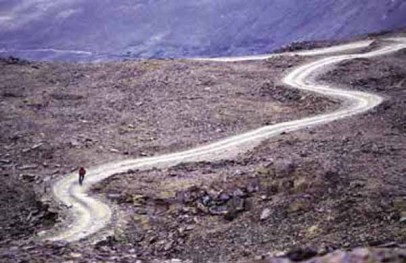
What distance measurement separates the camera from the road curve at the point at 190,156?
24.0 meters

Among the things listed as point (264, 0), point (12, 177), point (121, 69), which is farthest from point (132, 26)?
point (12, 177)

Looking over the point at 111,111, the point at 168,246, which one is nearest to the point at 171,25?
the point at 111,111

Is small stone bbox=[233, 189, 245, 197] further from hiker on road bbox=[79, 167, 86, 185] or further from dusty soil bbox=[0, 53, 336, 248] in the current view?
hiker on road bbox=[79, 167, 86, 185]

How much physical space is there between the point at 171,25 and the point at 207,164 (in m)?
96.2

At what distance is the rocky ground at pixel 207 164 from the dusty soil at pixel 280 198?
0.23 feet

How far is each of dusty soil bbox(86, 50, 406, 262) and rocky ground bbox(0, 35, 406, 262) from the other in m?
0.07

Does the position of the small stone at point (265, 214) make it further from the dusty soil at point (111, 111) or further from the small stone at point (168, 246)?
the dusty soil at point (111, 111)

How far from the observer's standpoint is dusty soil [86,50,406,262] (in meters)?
19.4

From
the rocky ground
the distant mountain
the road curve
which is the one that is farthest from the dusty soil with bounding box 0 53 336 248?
the distant mountain

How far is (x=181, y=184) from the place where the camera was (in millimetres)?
27188

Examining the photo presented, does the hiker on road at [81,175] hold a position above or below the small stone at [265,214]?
above

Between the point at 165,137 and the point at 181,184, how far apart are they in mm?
8806

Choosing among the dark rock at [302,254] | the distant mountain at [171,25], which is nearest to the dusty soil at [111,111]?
the dark rock at [302,254]

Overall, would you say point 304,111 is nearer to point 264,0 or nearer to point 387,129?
point 387,129
